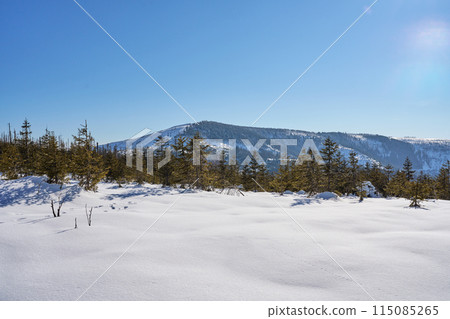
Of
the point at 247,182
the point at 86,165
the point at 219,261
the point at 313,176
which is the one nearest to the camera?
the point at 219,261

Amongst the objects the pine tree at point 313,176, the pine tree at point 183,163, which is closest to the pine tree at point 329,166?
the pine tree at point 313,176

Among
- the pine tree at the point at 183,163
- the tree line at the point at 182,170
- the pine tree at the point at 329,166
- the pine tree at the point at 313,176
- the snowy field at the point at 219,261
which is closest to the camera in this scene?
the snowy field at the point at 219,261

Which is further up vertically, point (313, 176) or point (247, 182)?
point (313, 176)

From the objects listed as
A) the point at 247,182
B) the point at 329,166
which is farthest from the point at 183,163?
the point at 247,182

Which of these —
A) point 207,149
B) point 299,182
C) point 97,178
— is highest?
point 207,149

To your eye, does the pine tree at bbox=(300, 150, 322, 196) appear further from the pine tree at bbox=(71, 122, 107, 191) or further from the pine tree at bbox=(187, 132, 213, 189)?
the pine tree at bbox=(71, 122, 107, 191)

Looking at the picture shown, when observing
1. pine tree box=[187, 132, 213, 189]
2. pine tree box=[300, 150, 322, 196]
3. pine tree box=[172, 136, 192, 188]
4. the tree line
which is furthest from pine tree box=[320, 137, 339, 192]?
pine tree box=[172, 136, 192, 188]

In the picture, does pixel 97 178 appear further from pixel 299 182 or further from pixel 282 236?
pixel 299 182

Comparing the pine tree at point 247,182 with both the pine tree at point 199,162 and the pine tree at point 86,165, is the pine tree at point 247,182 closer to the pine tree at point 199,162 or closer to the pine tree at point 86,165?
the pine tree at point 199,162

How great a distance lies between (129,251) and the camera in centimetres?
375

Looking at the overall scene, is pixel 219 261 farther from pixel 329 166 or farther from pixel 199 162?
pixel 329 166

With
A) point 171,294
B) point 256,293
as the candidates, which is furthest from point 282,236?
point 171,294
